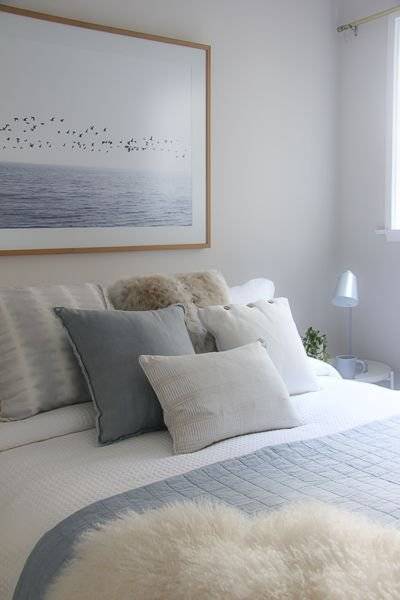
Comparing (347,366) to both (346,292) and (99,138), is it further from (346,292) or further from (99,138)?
(99,138)

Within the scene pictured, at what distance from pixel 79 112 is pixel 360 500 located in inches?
72.5

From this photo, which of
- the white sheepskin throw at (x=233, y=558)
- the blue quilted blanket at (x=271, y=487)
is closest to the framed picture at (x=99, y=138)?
the blue quilted blanket at (x=271, y=487)

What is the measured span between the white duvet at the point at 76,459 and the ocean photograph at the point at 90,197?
2.86 feet

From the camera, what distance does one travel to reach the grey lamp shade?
3098 millimetres

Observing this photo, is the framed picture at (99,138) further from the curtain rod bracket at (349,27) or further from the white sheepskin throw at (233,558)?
the white sheepskin throw at (233,558)

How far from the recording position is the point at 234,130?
10.1 ft

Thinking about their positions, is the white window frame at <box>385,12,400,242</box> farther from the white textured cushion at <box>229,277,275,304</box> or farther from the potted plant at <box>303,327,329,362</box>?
the white textured cushion at <box>229,277,275,304</box>

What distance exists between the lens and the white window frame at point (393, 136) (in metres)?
3.17

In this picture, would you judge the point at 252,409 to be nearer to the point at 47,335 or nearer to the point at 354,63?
the point at 47,335

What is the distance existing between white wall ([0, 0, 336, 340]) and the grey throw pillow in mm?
695

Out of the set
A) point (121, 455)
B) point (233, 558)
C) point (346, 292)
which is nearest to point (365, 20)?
point (346, 292)

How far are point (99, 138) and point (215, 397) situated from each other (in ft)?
4.25

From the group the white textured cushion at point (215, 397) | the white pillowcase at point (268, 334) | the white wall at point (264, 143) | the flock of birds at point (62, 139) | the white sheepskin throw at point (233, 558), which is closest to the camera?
the white sheepskin throw at point (233, 558)

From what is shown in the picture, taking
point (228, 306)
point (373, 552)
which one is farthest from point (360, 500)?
point (228, 306)
